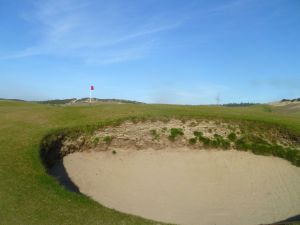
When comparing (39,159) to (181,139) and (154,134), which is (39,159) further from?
(181,139)

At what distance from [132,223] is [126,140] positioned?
1207 centimetres

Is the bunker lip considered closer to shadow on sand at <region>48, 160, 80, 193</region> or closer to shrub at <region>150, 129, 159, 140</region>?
shrub at <region>150, 129, 159, 140</region>

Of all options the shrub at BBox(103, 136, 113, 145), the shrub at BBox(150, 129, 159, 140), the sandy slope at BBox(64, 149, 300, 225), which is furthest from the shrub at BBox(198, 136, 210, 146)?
the shrub at BBox(103, 136, 113, 145)

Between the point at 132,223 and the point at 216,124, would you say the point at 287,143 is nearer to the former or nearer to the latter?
the point at 216,124

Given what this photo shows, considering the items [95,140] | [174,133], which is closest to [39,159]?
[95,140]

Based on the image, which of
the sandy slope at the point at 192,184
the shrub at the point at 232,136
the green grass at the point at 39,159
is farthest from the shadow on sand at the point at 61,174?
the shrub at the point at 232,136

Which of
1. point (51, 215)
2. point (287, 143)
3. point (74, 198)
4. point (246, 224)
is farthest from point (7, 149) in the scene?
point (287, 143)

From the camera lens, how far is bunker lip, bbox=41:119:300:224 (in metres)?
23.2

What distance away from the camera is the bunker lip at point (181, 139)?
23.2m

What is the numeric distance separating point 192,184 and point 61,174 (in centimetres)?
→ 718

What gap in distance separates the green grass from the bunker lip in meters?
0.37

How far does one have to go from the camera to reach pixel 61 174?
2038 cm

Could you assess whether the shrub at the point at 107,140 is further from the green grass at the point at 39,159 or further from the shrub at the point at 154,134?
the shrub at the point at 154,134

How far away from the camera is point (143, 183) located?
19984 millimetres
